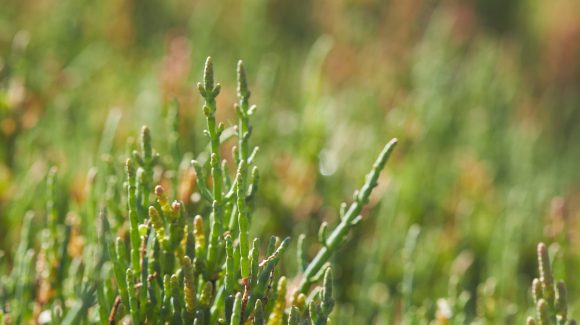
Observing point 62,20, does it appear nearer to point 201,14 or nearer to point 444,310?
point 201,14

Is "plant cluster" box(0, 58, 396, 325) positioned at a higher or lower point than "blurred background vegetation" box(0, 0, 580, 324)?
lower

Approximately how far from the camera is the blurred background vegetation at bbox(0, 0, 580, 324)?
1.47m

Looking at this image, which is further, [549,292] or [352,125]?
[352,125]

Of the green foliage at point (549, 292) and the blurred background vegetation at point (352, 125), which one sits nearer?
the green foliage at point (549, 292)

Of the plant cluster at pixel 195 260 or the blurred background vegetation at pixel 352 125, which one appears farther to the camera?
the blurred background vegetation at pixel 352 125

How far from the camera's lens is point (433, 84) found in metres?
2.36

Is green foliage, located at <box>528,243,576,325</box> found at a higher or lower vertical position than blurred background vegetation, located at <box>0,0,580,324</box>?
lower

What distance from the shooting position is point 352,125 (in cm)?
237

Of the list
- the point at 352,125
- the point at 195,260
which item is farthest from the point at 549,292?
the point at 352,125

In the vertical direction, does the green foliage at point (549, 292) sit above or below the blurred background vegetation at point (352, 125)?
below

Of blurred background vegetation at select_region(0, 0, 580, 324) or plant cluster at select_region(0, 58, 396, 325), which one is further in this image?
blurred background vegetation at select_region(0, 0, 580, 324)

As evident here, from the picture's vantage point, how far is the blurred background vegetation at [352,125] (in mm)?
1466

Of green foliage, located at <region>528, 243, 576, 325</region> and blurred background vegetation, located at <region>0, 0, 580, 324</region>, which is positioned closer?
green foliage, located at <region>528, 243, 576, 325</region>

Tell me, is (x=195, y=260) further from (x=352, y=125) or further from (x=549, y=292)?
(x=352, y=125)
